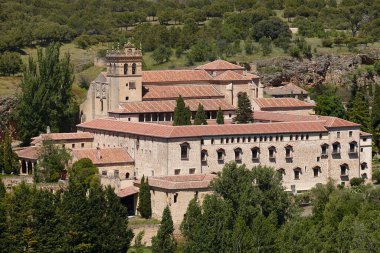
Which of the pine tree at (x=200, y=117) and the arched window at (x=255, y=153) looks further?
the pine tree at (x=200, y=117)

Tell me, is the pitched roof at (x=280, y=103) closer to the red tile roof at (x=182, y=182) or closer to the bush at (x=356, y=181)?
the bush at (x=356, y=181)

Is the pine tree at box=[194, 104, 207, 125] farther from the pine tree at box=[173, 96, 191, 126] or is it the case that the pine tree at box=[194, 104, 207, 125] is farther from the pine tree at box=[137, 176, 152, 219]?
the pine tree at box=[137, 176, 152, 219]

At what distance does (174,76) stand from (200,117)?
694 cm

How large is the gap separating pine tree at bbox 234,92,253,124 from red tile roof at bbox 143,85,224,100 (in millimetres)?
3634

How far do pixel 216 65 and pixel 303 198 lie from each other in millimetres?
17594

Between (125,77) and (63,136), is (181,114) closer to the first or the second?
(125,77)

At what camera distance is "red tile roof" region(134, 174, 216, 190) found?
2992 inches

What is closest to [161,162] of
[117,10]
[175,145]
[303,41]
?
[175,145]

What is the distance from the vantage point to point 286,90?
334 ft

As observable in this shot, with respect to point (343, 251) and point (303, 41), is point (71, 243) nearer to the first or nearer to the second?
point (343, 251)

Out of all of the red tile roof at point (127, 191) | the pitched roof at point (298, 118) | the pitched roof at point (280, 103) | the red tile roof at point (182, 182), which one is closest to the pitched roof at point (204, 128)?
Result: the pitched roof at point (298, 118)

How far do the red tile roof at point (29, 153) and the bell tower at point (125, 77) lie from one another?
24.6 feet

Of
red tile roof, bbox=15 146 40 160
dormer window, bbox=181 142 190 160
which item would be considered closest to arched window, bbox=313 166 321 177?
dormer window, bbox=181 142 190 160

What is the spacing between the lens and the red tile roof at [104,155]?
82.2 m
